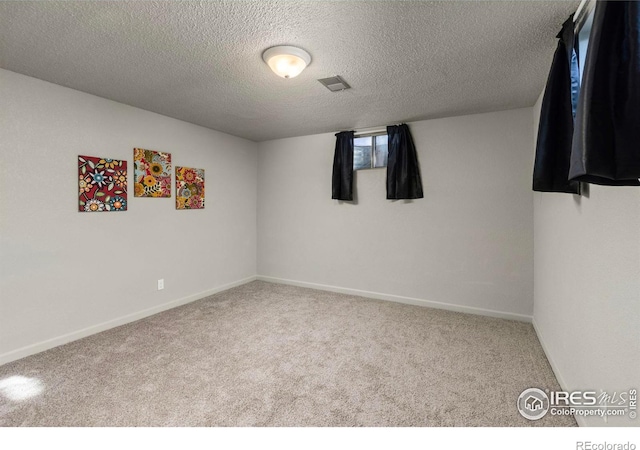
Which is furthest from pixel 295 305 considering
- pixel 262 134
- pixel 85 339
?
pixel 262 134

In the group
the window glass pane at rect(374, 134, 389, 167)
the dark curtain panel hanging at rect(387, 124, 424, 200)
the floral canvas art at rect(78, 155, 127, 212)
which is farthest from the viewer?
the window glass pane at rect(374, 134, 389, 167)

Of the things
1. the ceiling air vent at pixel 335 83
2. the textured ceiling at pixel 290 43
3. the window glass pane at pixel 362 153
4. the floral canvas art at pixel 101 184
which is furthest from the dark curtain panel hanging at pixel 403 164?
the floral canvas art at pixel 101 184

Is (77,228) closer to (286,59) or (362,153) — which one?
(286,59)

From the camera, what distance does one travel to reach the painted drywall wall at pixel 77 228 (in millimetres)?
2426

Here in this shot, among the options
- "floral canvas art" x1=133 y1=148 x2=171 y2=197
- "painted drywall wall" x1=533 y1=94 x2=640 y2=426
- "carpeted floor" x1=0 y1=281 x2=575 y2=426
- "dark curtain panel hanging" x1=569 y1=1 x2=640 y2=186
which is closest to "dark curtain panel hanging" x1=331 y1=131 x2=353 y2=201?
"carpeted floor" x1=0 y1=281 x2=575 y2=426

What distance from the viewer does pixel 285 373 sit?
2.25 metres

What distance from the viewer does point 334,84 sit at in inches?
102

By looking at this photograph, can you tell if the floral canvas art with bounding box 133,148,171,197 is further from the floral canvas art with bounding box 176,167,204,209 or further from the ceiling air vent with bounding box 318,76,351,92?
the ceiling air vent with bounding box 318,76,351,92

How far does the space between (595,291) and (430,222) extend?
2230mm

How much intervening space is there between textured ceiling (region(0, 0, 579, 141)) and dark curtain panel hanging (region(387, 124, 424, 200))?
0.53 meters

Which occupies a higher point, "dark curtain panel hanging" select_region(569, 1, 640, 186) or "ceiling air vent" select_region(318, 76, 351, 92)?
"ceiling air vent" select_region(318, 76, 351, 92)

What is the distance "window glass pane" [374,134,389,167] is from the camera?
3994mm
